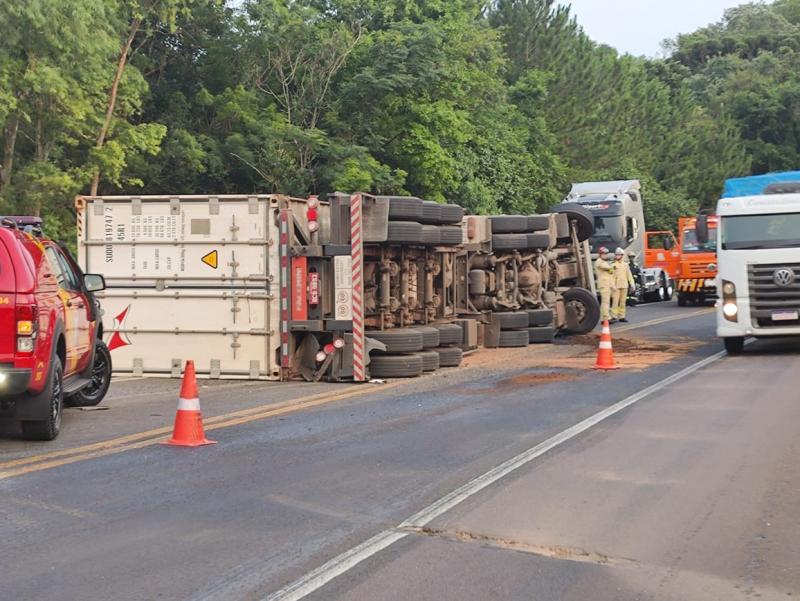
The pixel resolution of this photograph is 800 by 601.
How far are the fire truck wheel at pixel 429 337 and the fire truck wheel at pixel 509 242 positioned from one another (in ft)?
14.5

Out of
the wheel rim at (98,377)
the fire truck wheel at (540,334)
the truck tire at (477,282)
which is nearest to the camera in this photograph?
the wheel rim at (98,377)

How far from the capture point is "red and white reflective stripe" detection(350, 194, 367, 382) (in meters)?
15.8

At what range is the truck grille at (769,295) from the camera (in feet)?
Result: 63.2

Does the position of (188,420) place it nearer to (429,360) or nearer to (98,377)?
(98,377)

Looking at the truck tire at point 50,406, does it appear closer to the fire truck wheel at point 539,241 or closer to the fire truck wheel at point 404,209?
the fire truck wheel at point 404,209

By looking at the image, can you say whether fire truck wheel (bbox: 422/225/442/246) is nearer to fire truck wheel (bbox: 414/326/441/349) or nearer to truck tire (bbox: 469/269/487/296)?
fire truck wheel (bbox: 414/326/441/349)

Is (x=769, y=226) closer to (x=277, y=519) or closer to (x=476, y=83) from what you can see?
(x=277, y=519)

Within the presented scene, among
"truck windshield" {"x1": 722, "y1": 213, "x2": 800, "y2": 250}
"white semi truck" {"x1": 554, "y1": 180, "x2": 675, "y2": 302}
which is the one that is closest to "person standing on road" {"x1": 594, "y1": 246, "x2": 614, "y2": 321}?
"white semi truck" {"x1": 554, "y1": 180, "x2": 675, "y2": 302}

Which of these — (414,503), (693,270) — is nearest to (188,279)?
(414,503)

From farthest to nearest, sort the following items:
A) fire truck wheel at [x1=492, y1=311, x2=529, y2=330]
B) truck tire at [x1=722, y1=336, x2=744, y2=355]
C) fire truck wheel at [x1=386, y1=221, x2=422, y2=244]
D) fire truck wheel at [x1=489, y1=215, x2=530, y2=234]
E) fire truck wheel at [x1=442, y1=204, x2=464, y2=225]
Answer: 1. fire truck wheel at [x1=489, y1=215, x2=530, y2=234]
2. fire truck wheel at [x1=492, y1=311, x2=529, y2=330]
3. truck tire at [x1=722, y1=336, x2=744, y2=355]
4. fire truck wheel at [x1=442, y1=204, x2=464, y2=225]
5. fire truck wheel at [x1=386, y1=221, x2=422, y2=244]

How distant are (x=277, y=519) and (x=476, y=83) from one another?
144 feet

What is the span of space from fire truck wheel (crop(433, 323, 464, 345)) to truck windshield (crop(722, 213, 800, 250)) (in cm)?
503

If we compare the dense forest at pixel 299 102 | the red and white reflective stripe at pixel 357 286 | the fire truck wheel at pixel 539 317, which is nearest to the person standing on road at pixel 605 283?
the fire truck wheel at pixel 539 317

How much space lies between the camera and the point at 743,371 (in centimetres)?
1706
